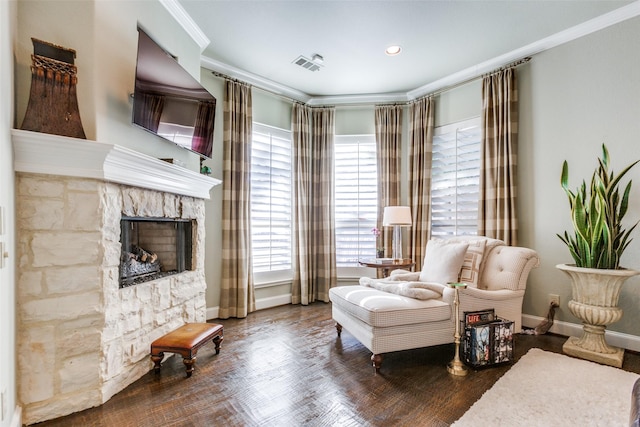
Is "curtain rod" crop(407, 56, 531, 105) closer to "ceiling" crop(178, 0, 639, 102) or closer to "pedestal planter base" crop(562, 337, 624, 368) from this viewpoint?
"ceiling" crop(178, 0, 639, 102)

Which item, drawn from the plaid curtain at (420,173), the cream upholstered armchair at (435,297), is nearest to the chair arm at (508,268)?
the cream upholstered armchair at (435,297)

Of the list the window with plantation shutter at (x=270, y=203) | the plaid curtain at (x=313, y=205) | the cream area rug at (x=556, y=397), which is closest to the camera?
the cream area rug at (x=556, y=397)

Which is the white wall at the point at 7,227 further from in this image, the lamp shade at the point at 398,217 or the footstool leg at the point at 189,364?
the lamp shade at the point at 398,217

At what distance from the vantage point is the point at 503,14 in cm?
274

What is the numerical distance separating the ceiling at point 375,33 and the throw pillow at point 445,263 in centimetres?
208

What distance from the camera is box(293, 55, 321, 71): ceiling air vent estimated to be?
3.50 meters

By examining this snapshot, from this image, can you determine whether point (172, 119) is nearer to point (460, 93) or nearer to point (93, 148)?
point (93, 148)

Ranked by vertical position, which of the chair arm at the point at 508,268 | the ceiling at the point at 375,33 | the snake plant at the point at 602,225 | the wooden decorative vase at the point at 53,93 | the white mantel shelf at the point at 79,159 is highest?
the ceiling at the point at 375,33

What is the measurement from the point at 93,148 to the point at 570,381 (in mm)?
3456

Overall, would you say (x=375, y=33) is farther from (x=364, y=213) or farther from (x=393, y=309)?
(x=393, y=309)

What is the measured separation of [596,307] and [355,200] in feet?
9.30

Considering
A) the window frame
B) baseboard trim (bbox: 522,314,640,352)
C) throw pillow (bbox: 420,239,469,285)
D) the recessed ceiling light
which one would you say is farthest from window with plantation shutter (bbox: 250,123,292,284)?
baseboard trim (bbox: 522,314,640,352)

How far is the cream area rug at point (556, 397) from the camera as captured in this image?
1700 mm

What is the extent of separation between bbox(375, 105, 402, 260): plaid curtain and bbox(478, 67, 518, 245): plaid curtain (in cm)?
114
